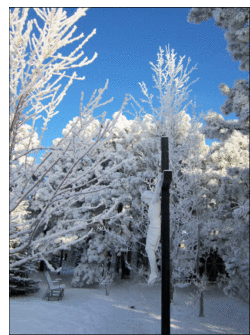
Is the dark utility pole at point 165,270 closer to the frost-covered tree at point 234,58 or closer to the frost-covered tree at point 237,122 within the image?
the frost-covered tree at point 237,122

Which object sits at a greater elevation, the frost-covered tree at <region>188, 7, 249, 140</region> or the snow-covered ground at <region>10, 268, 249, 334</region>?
the frost-covered tree at <region>188, 7, 249, 140</region>

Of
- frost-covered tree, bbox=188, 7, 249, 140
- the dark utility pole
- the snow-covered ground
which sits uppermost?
frost-covered tree, bbox=188, 7, 249, 140

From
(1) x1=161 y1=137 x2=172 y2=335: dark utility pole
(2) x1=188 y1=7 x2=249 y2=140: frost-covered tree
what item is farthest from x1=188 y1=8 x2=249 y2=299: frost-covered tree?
(1) x1=161 y1=137 x2=172 y2=335: dark utility pole

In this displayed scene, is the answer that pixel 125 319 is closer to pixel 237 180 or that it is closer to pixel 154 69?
pixel 237 180

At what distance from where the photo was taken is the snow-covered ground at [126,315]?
4868 mm

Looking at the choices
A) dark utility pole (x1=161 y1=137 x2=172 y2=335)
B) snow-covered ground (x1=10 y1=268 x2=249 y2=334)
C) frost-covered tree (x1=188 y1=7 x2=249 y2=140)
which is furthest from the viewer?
snow-covered ground (x1=10 y1=268 x2=249 y2=334)

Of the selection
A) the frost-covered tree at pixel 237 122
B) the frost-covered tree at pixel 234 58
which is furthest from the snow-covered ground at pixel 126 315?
→ the frost-covered tree at pixel 234 58

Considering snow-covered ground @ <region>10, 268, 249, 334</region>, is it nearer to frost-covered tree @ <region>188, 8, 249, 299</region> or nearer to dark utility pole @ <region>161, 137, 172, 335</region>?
frost-covered tree @ <region>188, 8, 249, 299</region>

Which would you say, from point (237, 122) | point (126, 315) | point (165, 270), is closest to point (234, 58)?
point (237, 122)

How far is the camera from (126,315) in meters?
6.05

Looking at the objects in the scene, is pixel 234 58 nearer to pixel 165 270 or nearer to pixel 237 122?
pixel 237 122

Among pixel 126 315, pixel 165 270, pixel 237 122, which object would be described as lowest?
pixel 126 315

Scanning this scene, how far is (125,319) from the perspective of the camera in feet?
19.0

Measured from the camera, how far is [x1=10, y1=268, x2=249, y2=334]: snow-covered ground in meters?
4.87
